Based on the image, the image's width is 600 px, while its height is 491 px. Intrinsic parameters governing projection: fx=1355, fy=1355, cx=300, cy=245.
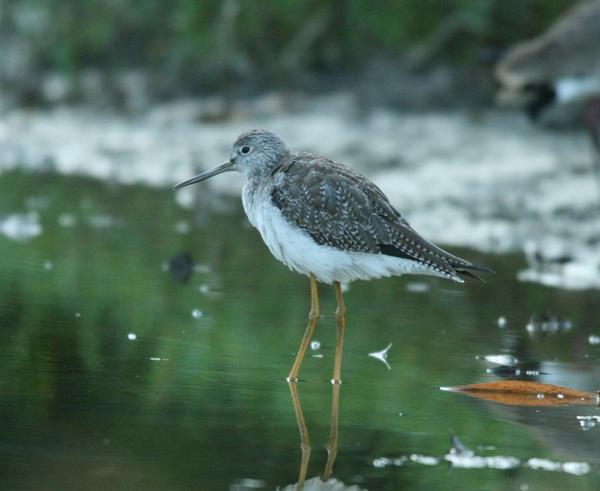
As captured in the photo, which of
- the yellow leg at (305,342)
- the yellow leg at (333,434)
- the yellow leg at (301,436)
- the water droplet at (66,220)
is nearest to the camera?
the yellow leg at (301,436)

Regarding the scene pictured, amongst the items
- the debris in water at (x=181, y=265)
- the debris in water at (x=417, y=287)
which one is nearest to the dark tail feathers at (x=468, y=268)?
the debris in water at (x=417, y=287)

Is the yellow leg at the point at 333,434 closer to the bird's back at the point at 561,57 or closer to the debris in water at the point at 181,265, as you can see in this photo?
the debris in water at the point at 181,265

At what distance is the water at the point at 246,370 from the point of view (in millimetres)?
4425

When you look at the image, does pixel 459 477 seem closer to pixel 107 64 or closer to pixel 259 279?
pixel 259 279

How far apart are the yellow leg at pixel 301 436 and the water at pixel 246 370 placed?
23 millimetres

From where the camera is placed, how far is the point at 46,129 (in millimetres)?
14977

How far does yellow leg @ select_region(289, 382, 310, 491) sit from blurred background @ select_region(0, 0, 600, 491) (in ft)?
0.10

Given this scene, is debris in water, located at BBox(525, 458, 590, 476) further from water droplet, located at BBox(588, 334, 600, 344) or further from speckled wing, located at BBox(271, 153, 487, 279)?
water droplet, located at BBox(588, 334, 600, 344)

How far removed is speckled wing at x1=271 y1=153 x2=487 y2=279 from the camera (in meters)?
6.16

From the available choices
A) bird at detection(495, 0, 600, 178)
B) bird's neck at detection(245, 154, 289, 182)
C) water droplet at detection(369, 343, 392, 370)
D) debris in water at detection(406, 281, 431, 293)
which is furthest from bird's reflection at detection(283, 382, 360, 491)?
bird at detection(495, 0, 600, 178)

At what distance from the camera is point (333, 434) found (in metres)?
4.91

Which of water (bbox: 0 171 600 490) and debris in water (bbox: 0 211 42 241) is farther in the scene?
debris in water (bbox: 0 211 42 241)

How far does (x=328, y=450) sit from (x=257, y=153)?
2490mm

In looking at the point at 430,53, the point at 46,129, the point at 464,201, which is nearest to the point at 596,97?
the point at 464,201
